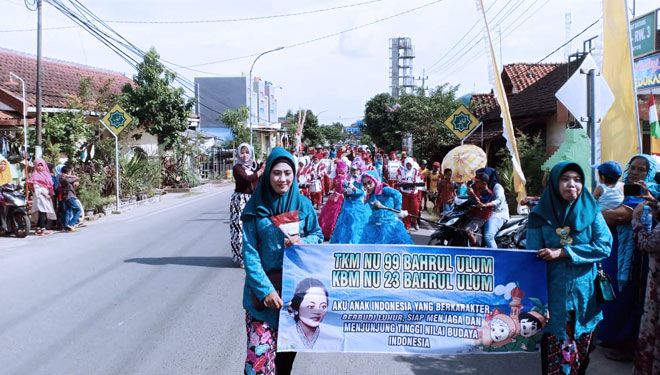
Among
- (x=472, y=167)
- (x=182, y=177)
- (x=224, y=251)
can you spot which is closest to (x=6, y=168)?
(x=224, y=251)

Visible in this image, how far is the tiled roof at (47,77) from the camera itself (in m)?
22.3

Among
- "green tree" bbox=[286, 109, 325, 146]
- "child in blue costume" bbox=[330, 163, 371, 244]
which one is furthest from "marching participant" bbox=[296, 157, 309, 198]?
"green tree" bbox=[286, 109, 325, 146]

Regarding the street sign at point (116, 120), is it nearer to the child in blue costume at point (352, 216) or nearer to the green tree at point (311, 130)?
the child in blue costume at point (352, 216)

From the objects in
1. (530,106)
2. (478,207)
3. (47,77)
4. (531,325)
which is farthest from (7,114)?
(531,325)

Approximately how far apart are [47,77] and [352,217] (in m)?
23.4

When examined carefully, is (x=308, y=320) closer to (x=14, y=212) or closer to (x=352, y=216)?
(x=352, y=216)

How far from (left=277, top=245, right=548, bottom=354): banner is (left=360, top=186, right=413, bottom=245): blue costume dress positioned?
3.97 meters

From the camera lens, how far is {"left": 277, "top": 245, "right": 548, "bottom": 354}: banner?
3711 mm

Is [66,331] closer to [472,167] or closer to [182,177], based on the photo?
[472,167]

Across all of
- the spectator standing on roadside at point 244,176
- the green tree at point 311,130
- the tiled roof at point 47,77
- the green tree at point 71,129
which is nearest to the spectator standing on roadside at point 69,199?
the green tree at point 71,129

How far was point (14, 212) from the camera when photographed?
41.7 ft

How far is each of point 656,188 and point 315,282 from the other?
3.06m

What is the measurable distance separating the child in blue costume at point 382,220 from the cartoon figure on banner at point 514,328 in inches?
159

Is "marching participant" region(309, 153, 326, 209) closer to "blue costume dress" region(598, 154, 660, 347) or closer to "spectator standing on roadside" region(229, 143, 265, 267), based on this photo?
"spectator standing on roadside" region(229, 143, 265, 267)
